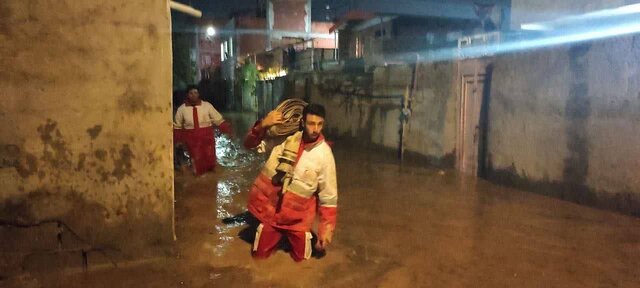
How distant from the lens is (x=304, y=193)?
420 centimetres

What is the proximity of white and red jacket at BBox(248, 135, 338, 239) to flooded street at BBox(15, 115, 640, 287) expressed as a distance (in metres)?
0.42

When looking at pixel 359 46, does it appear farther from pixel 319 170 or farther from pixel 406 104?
pixel 319 170

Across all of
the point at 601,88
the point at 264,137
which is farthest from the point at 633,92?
the point at 264,137

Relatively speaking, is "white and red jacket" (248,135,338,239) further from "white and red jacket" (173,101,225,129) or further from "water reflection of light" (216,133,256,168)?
"water reflection of light" (216,133,256,168)

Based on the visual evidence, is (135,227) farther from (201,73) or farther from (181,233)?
(201,73)

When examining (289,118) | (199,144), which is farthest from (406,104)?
(289,118)

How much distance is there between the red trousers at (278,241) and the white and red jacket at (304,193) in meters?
0.07

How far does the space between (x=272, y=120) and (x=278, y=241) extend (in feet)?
3.67

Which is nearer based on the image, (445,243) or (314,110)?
(314,110)

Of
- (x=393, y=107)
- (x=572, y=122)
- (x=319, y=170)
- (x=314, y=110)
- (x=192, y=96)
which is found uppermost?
(x=192, y=96)

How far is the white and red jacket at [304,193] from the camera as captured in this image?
13.7 ft

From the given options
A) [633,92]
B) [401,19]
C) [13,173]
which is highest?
[401,19]

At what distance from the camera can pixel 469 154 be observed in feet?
30.2

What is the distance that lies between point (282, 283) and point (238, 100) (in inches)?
1176
